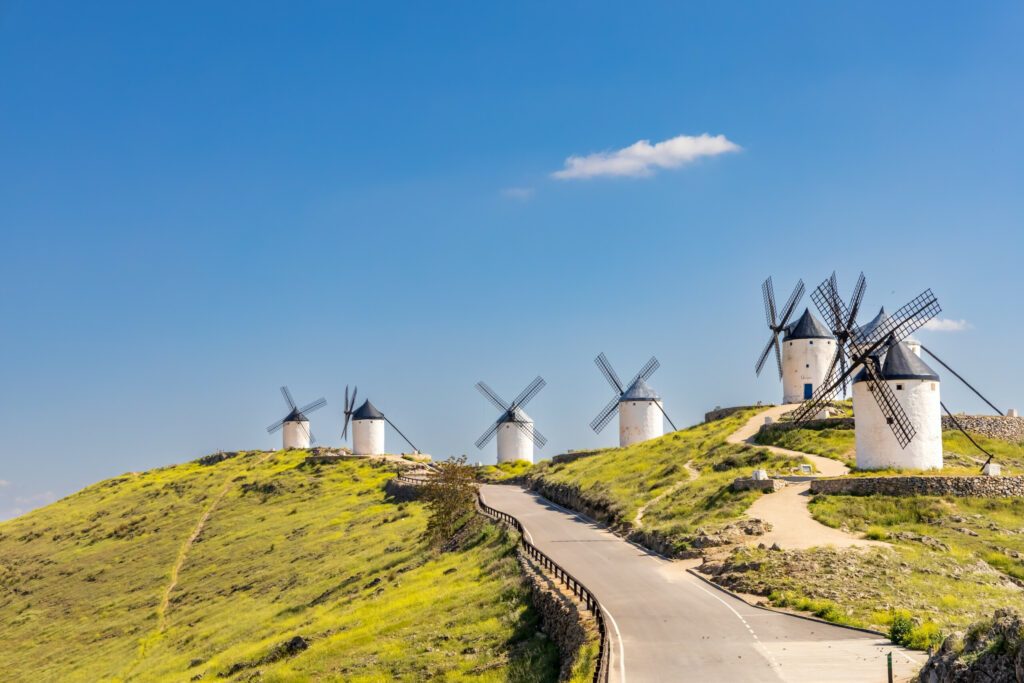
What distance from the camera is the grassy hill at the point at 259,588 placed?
3522cm

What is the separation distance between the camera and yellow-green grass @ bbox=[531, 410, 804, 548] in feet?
156

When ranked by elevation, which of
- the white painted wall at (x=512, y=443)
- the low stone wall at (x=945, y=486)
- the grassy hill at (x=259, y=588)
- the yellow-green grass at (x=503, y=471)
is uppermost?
the white painted wall at (x=512, y=443)

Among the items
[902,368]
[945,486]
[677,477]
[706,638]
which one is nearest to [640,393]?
[677,477]

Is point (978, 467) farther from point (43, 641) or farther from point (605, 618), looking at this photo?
point (43, 641)

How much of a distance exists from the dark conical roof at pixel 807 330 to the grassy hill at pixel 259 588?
107 ft

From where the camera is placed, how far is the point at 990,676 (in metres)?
15.6

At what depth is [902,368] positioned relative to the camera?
52.1m

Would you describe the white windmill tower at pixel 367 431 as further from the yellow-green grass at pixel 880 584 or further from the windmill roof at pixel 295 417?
the yellow-green grass at pixel 880 584

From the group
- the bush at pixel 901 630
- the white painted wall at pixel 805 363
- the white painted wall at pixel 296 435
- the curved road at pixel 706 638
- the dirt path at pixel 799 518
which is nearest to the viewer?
the curved road at pixel 706 638

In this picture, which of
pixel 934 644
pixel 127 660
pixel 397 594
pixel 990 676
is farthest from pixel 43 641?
pixel 990 676

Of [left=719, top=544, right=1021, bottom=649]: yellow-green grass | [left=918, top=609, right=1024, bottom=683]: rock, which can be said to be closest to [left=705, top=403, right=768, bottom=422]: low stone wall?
[left=719, top=544, right=1021, bottom=649]: yellow-green grass

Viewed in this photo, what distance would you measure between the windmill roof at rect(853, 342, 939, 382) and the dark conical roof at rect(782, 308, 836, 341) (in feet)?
82.3

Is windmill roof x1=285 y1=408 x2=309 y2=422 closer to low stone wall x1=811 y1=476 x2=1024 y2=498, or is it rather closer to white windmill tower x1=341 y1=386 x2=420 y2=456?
white windmill tower x1=341 y1=386 x2=420 y2=456

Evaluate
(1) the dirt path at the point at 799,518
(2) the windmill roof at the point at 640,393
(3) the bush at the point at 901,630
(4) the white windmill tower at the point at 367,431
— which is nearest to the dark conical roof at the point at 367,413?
(4) the white windmill tower at the point at 367,431
